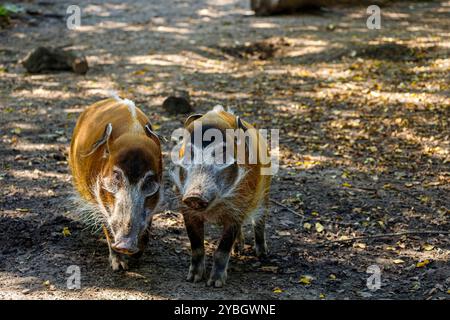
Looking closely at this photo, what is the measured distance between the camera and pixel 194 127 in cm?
432

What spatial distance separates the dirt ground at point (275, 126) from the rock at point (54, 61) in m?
0.19

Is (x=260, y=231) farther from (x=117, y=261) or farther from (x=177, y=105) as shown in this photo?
(x=177, y=105)

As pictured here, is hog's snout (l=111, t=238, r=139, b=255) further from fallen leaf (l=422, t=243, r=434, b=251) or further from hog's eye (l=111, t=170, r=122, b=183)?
fallen leaf (l=422, t=243, r=434, b=251)

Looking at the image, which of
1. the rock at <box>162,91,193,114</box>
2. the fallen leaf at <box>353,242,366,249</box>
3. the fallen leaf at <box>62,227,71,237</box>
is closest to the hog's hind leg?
the fallen leaf at <box>353,242,366,249</box>

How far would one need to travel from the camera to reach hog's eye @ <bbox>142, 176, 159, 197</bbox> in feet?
13.8

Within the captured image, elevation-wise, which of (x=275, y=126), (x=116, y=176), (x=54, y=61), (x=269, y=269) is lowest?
(x=269, y=269)

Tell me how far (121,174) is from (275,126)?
3905 millimetres

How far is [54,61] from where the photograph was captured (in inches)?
381

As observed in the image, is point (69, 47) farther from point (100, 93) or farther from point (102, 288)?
point (102, 288)

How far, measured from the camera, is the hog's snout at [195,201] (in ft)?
13.4

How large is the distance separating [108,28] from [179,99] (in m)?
4.21

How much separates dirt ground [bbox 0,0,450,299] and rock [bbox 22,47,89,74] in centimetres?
19

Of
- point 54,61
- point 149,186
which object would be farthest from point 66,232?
point 54,61
